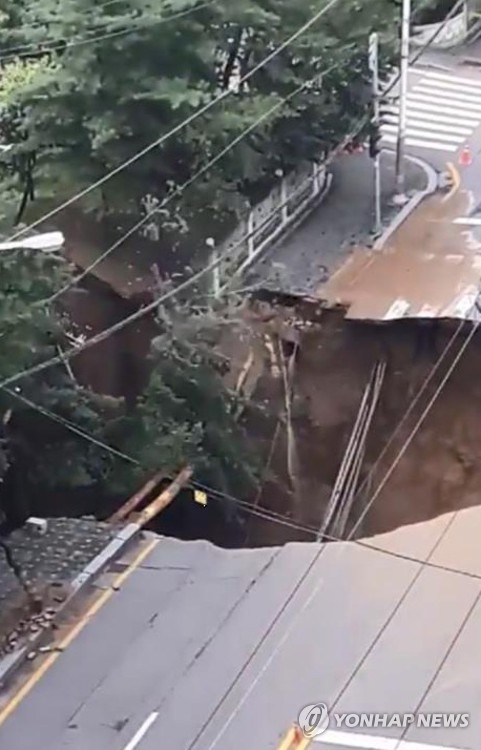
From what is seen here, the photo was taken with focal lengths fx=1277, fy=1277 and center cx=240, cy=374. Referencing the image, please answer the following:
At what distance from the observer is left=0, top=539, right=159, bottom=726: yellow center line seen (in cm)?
951

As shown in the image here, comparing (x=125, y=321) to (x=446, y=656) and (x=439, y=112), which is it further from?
(x=439, y=112)

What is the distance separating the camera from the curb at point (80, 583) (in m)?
9.75

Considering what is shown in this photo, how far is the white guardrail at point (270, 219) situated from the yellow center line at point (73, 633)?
8306 mm

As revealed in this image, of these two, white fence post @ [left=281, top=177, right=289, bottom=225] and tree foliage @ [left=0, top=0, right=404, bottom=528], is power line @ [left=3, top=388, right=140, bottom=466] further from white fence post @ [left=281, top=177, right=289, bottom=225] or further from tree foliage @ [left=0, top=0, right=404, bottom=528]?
white fence post @ [left=281, top=177, right=289, bottom=225]

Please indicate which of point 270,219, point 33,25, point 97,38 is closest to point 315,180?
point 270,219

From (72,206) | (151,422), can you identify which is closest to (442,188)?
(72,206)

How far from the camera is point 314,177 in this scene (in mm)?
22500

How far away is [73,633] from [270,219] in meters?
12.4

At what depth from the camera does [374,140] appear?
21625 millimetres

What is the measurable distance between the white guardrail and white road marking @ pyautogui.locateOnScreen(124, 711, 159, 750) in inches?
407

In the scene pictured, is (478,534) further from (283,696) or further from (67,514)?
(67,514)

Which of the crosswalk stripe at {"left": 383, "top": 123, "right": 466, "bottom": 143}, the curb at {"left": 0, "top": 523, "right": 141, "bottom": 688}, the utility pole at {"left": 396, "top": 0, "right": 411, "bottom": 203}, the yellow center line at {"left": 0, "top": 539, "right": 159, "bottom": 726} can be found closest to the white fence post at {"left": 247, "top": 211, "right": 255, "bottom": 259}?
the utility pole at {"left": 396, "top": 0, "right": 411, "bottom": 203}

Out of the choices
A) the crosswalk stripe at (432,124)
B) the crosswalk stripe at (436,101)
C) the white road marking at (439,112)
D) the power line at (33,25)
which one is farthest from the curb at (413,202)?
the power line at (33,25)

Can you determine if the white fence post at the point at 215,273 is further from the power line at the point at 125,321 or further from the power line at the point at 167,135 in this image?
the power line at the point at 167,135
